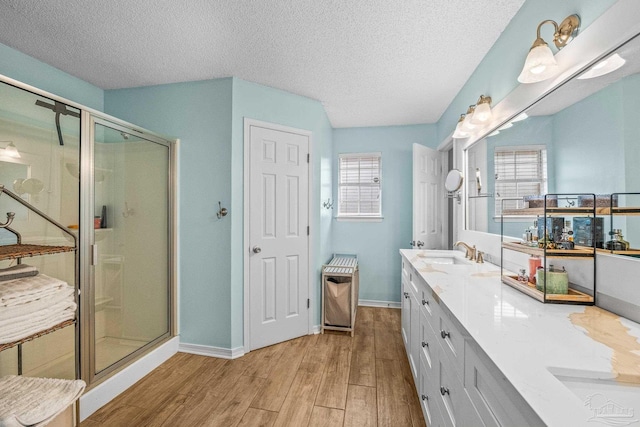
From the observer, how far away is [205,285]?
2416mm

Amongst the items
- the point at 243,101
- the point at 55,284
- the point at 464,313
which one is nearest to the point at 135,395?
the point at 55,284

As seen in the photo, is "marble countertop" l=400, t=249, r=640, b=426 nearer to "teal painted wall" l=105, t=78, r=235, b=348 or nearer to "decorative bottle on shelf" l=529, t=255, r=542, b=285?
"decorative bottle on shelf" l=529, t=255, r=542, b=285

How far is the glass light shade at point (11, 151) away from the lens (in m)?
1.61

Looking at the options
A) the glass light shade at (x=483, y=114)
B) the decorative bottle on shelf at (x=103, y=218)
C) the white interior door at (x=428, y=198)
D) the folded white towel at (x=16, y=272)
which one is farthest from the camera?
the white interior door at (x=428, y=198)

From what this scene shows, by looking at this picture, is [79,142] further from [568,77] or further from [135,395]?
[568,77]

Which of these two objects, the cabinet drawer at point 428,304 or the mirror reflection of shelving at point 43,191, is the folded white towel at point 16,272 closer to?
the mirror reflection of shelving at point 43,191

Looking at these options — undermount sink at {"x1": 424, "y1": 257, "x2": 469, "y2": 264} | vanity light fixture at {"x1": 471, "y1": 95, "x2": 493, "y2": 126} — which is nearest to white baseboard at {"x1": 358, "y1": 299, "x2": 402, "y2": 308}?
undermount sink at {"x1": 424, "y1": 257, "x2": 469, "y2": 264}

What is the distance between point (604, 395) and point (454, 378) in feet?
1.75

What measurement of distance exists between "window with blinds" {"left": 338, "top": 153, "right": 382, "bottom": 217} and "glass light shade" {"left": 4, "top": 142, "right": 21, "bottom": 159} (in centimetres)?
303

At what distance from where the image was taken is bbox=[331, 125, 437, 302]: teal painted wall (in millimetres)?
3605

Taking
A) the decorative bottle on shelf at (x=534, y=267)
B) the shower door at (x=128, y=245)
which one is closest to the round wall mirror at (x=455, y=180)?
the decorative bottle on shelf at (x=534, y=267)

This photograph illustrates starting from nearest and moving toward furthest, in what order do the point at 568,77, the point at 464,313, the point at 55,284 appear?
1. the point at 464,313
2. the point at 568,77
3. the point at 55,284

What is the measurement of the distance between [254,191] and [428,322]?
1771 millimetres

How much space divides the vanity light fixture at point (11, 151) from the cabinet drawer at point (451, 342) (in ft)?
8.58
